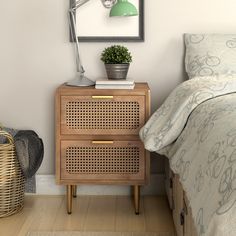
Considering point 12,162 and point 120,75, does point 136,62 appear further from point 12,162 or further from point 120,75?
point 12,162

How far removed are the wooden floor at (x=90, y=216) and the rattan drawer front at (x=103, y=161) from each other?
211 millimetres

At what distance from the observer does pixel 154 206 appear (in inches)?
104

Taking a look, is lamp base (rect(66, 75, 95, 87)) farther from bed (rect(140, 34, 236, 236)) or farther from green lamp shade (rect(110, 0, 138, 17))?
bed (rect(140, 34, 236, 236))

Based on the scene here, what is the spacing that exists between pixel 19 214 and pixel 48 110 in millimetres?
671

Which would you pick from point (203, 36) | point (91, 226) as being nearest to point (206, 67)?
point (203, 36)

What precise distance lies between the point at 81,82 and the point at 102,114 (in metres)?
0.26

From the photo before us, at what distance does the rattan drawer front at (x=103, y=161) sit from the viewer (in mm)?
2453

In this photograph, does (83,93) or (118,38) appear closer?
(83,93)

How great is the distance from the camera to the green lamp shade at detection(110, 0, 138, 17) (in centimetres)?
245

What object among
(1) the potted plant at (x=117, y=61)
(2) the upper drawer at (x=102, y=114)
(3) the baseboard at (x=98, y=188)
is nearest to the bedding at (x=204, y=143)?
(2) the upper drawer at (x=102, y=114)

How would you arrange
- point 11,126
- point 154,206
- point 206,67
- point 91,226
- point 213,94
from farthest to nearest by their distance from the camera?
point 11,126 → point 154,206 → point 206,67 → point 91,226 → point 213,94

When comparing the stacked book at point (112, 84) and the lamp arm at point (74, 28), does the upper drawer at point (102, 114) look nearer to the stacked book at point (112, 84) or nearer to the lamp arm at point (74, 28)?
the stacked book at point (112, 84)

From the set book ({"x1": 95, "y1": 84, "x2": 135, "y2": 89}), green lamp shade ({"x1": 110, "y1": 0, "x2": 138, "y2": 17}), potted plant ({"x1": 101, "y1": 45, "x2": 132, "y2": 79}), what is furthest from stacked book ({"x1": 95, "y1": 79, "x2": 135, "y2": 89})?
green lamp shade ({"x1": 110, "y1": 0, "x2": 138, "y2": 17})

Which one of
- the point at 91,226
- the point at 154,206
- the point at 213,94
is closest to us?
the point at 213,94
